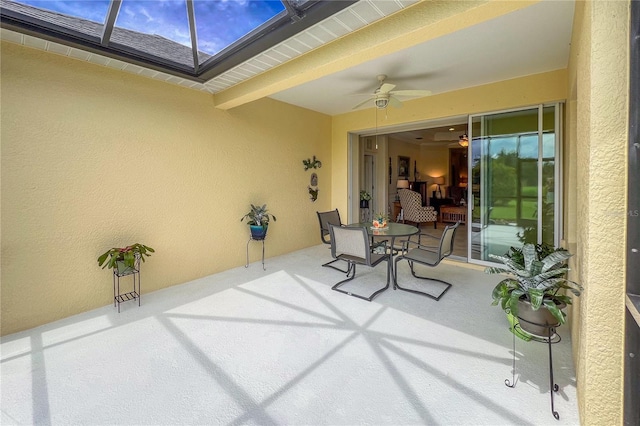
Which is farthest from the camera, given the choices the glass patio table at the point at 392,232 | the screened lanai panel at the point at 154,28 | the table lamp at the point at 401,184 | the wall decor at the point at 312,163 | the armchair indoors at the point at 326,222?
the table lamp at the point at 401,184

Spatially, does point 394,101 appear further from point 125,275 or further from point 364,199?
point 125,275

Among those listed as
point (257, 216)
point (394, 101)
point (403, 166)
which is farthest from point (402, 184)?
point (257, 216)

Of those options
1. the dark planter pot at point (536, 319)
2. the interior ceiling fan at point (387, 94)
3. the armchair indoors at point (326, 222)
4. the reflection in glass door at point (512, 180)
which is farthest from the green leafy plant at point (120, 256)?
the reflection in glass door at point (512, 180)

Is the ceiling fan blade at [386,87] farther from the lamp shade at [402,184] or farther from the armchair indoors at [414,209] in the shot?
the lamp shade at [402,184]

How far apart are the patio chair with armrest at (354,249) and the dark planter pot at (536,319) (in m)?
1.48

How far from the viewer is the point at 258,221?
168 inches

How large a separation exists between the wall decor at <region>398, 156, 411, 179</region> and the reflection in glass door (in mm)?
4339

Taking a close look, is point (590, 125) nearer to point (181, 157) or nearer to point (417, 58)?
point (417, 58)

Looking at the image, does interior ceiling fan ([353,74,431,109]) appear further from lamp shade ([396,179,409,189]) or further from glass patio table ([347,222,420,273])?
lamp shade ([396,179,409,189])

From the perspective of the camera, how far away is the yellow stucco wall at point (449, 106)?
3.56 meters

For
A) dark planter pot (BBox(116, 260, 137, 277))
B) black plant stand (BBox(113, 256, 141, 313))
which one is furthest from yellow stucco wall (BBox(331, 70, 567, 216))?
dark planter pot (BBox(116, 260, 137, 277))

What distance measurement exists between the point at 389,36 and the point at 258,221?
2976 millimetres

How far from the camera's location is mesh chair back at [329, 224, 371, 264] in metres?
3.05

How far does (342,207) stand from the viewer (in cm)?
583
